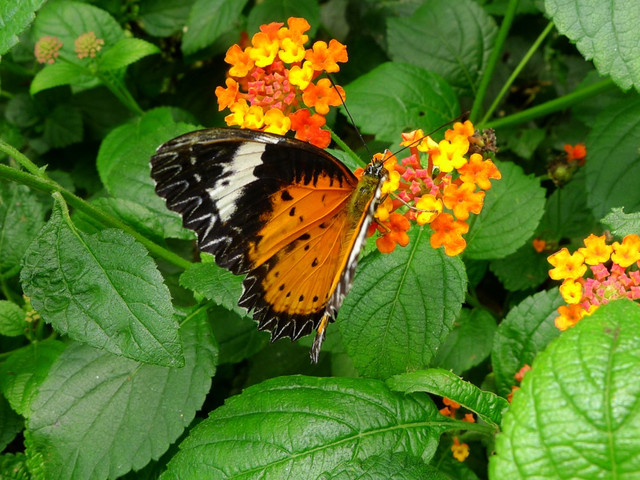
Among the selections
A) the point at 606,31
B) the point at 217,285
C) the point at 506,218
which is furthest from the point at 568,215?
the point at 217,285

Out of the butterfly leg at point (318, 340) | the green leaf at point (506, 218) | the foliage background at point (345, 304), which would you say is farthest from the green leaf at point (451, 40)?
the butterfly leg at point (318, 340)

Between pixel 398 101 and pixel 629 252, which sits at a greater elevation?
Answer: pixel 398 101

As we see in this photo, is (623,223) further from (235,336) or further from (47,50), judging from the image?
(47,50)

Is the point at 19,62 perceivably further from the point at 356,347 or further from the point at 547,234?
the point at 547,234

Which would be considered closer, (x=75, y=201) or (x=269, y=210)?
(x=269, y=210)

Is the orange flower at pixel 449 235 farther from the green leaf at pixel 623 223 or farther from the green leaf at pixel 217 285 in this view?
the green leaf at pixel 217 285

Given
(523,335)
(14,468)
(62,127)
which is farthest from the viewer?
(62,127)

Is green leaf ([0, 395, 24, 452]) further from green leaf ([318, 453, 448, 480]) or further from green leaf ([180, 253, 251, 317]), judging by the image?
green leaf ([318, 453, 448, 480])
